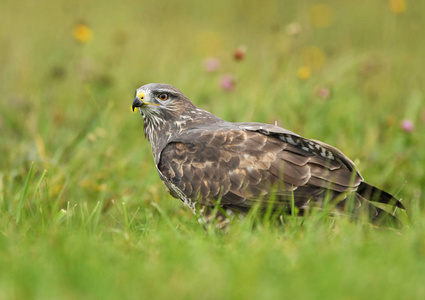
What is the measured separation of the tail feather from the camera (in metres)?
4.50

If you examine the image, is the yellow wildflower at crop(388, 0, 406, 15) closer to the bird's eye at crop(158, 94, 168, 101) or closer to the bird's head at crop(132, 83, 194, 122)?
Answer: the bird's head at crop(132, 83, 194, 122)

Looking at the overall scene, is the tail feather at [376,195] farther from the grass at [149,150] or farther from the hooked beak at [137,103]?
the hooked beak at [137,103]

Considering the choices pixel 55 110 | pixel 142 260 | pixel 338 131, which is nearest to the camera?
pixel 142 260

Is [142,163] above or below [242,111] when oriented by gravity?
below

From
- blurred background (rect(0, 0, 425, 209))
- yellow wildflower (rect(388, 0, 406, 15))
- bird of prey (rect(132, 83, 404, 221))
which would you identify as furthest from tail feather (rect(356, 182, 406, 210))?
yellow wildflower (rect(388, 0, 406, 15))

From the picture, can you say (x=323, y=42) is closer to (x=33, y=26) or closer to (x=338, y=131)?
(x=338, y=131)

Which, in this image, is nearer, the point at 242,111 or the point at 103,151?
the point at 103,151

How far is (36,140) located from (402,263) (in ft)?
14.6

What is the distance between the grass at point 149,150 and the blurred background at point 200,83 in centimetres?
3

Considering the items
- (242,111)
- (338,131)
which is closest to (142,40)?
(242,111)

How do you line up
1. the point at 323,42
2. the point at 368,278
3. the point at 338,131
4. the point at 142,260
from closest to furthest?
the point at 368,278
the point at 142,260
the point at 338,131
the point at 323,42

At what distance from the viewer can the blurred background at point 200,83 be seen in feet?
20.7

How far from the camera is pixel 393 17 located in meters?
7.77

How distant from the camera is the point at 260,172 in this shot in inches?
181
